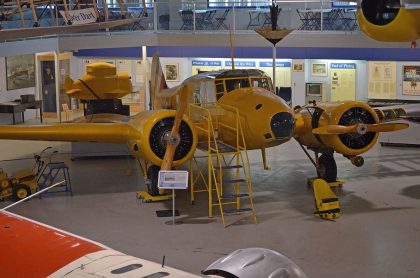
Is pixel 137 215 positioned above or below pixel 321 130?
below

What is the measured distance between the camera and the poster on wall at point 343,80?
897 inches

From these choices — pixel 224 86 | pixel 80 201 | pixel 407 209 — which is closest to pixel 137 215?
pixel 80 201

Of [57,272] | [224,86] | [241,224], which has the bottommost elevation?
[241,224]

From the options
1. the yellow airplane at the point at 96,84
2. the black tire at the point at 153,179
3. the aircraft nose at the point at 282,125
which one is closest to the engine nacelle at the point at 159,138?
the black tire at the point at 153,179

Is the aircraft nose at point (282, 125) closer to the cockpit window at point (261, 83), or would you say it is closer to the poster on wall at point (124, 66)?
the cockpit window at point (261, 83)

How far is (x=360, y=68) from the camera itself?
22.6 metres

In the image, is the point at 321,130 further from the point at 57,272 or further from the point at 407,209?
the point at 57,272

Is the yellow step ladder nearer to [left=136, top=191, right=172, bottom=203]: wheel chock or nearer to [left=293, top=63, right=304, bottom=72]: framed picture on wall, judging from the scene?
[left=136, top=191, right=172, bottom=203]: wheel chock

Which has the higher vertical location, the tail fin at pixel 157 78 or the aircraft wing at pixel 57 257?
the tail fin at pixel 157 78

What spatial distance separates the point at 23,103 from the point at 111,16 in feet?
18.4

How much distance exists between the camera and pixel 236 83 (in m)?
13.8

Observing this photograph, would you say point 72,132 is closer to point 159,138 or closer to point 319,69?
point 159,138

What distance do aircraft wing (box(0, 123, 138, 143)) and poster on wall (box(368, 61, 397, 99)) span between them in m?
12.0

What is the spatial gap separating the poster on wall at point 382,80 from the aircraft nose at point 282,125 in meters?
10.8
